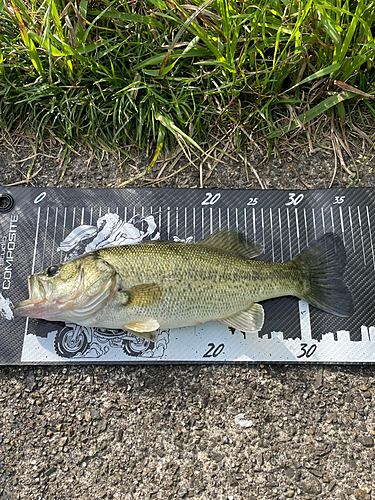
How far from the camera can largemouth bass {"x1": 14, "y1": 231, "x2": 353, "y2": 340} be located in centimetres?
240

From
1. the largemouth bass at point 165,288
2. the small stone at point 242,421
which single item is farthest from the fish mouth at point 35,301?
the small stone at point 242,421

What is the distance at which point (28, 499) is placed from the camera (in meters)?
2.46

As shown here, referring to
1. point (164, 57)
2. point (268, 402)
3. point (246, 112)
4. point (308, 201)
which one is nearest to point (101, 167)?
point (164, 57)

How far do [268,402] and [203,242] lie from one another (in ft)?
4.13

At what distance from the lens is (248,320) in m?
2.55

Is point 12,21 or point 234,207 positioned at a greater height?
point 12,21

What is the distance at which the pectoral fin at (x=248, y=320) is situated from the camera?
254 centimetres

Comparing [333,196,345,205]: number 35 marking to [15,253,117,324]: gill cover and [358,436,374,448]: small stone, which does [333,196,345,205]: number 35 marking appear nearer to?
[358,436,374,448]: small stone

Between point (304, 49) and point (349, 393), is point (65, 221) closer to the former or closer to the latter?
point (304, 49)

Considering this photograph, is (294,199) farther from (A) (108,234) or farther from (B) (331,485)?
(B) (331,485)

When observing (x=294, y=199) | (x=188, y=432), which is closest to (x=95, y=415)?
(x=188, y=432)

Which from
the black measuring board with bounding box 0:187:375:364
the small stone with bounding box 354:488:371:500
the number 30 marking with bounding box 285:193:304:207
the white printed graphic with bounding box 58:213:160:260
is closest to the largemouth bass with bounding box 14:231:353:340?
the black measuring board with bounding box 0:187:375:364

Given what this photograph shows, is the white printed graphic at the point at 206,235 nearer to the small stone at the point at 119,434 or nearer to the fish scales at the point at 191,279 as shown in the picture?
the fish scales at the point at 191,279

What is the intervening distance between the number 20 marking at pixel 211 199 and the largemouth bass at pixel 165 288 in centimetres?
47
